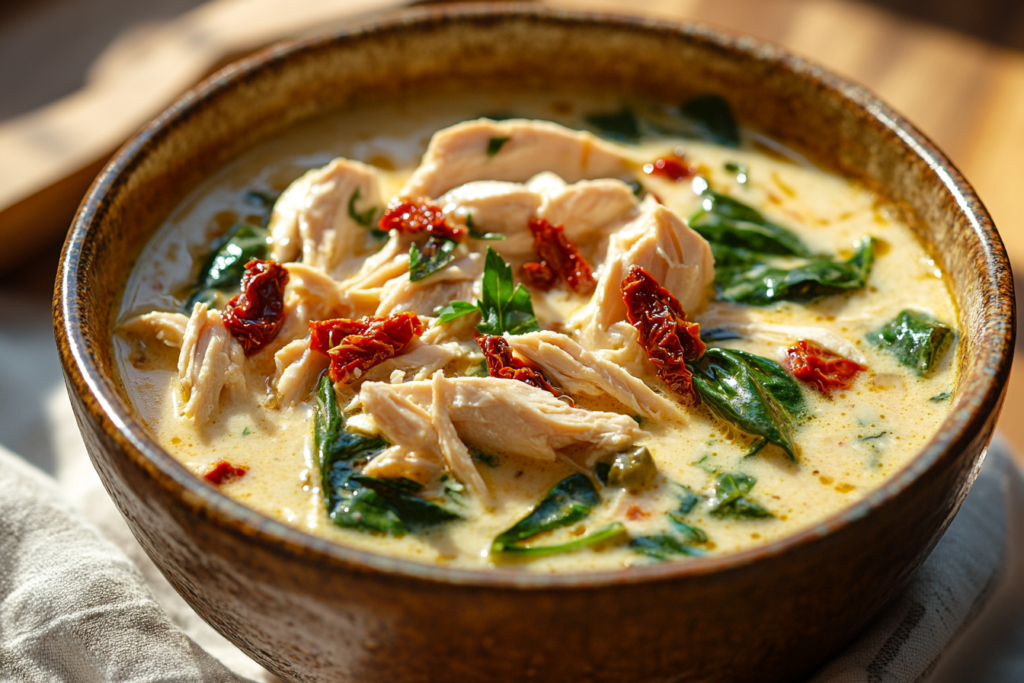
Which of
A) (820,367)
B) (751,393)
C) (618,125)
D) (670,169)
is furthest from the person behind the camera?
(618,125)

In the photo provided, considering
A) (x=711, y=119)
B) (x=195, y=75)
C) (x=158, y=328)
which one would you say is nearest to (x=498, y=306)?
(x=158, y=328)

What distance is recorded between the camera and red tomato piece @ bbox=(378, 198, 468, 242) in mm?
2717

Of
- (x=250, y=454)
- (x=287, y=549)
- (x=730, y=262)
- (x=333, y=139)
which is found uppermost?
(x=730, y=262)

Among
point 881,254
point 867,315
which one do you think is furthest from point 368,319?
point 881,254

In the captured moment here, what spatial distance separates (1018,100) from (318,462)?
4529 millimetres

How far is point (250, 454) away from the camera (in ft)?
7.38

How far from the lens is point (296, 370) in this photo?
238 cm

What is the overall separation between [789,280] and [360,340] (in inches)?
48.4

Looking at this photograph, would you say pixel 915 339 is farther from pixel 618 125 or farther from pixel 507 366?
pixel 618 125

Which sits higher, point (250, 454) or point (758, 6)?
point (758, 6)

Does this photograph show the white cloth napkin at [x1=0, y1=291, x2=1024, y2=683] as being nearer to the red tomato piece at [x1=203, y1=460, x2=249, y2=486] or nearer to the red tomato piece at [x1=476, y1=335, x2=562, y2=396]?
the red tomato piece at [x1=203, y1=460, x2=249, y2=486]

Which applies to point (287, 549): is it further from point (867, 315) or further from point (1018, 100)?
point (1018, 100)

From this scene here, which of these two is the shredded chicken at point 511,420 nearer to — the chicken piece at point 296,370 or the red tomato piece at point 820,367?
the chicken piece at point 296,370

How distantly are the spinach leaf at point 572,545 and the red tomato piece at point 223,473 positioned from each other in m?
0.66
